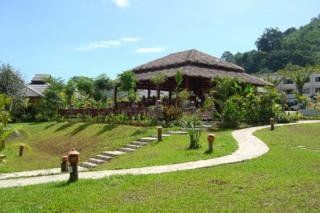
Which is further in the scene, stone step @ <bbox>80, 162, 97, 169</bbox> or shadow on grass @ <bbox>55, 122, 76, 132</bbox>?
shadow on grass @ <bbox>55, 122, 76, 132</bbox>

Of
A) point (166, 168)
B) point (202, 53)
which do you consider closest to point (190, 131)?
point (166, 168)

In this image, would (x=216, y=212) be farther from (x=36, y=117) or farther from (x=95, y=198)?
(x=36, y=117)

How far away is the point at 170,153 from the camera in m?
14.6

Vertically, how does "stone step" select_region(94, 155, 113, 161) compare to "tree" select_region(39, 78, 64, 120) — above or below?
below

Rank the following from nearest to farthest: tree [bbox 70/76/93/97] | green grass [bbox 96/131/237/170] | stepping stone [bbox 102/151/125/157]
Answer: green grass [bbox 96/131/237/170]
stepping stone [bbox 102/151/125/157]
tree [bbox 70/76/93/97]

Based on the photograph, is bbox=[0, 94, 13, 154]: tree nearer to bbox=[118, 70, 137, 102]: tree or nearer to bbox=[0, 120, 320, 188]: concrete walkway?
bbox=[0, 120, 320, 188]: concrete walkway

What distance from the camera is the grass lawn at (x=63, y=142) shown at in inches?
730

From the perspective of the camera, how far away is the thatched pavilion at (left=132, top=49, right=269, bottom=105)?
87.2 feet

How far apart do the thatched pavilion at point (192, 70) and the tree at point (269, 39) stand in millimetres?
79426

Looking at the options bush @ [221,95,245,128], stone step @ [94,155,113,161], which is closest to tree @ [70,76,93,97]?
bush @ [221,95,245,128]

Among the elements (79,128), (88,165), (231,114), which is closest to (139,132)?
(88,165)

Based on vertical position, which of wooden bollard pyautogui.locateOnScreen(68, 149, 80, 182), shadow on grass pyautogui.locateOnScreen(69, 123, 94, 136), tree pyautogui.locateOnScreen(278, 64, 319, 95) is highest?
tree pyautogui.locateOnScreen(278, 64, 319, 95)

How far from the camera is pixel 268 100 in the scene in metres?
23.8

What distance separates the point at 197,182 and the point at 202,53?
2192 cm
